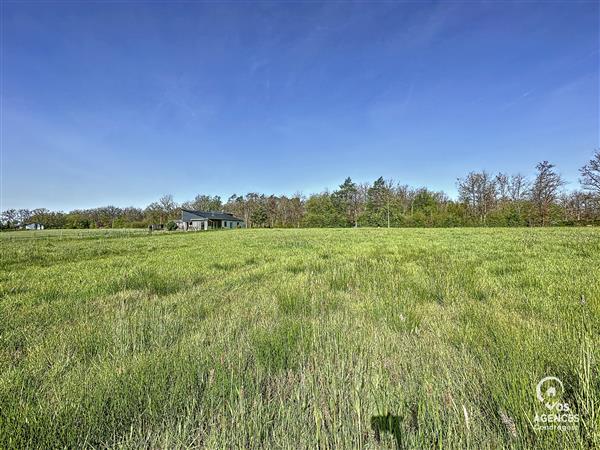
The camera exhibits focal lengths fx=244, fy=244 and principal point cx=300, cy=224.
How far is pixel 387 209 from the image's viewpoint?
5966 centimetres

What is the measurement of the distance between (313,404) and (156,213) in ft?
305

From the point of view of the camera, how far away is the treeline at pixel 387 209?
4578 centimetres

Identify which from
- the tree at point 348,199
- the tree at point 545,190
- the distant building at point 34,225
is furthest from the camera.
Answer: the distant building at point 34,225

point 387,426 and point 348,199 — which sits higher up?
point 348,199

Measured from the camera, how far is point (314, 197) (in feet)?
249

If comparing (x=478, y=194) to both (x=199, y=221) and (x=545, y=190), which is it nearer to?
(x=545, y=190)

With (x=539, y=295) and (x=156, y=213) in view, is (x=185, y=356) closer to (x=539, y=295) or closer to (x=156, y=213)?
(x=539, y=295)

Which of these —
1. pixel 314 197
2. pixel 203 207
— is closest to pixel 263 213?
pixel 314 197

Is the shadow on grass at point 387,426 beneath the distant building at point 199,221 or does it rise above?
beneath

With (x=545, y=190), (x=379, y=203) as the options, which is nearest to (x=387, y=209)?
(x=379, y=203)

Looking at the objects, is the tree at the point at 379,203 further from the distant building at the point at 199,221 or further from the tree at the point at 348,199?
the distant building at the point at 199,221

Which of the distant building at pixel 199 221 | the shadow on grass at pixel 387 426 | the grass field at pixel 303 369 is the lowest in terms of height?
the shadow on grass at pixel 387 426

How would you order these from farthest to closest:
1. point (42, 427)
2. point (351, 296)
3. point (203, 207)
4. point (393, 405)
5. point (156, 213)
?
point (203, 207) → point (156, 213) → point (351, 296) → point (393, 405) → point (42, 427)

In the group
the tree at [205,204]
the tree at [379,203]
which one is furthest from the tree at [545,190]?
the tree at [205,204]
